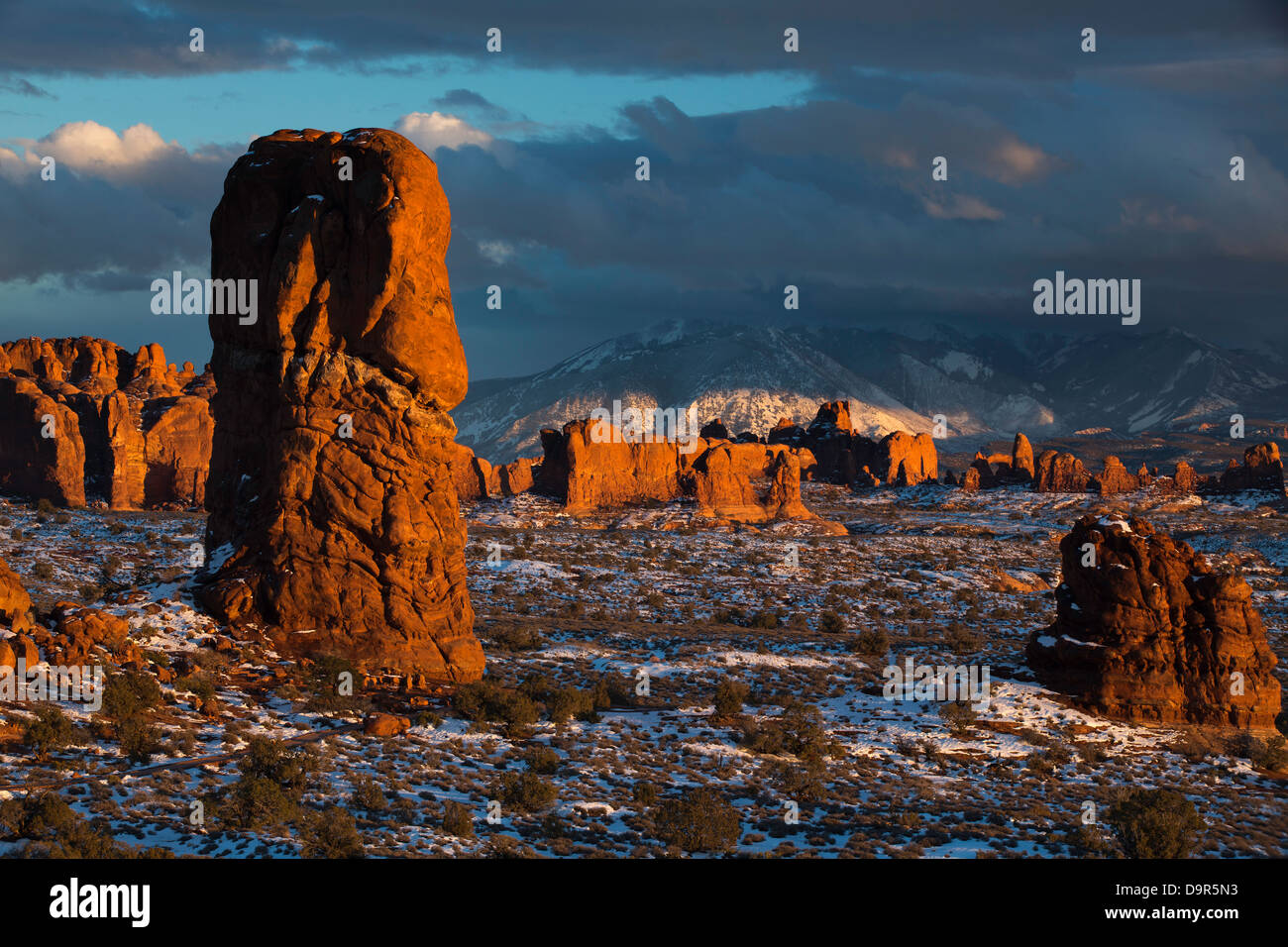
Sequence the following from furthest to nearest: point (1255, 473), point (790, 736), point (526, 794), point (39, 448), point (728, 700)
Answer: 1. point (1255, 473)
2. point (39, 448)
3. point (728, 700)
4. point (790, 736)
5. point (526, 794)

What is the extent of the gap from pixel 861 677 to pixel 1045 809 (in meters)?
12.0

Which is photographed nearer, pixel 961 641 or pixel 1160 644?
pixel 1160 644

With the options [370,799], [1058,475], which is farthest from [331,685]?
[1058,475]

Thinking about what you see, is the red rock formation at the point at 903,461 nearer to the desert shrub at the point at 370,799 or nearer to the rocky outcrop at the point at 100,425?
the rocky outcrop at the point at 100,425

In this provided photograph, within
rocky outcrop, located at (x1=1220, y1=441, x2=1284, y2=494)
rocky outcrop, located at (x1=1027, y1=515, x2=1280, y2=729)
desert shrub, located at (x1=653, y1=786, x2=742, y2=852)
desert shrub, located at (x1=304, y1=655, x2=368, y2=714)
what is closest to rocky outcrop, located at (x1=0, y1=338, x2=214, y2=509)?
desert shrub, located at (x1=304, y1=655, x2=368, y2=714)

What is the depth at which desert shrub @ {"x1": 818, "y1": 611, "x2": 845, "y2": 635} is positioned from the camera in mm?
46906

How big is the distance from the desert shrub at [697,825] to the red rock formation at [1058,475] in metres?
106

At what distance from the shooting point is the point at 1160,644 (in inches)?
1174

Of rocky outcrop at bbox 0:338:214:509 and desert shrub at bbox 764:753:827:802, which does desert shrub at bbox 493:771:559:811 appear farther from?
rocky outcrop at bbox 0:338:214:509

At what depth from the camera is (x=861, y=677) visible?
3381cm

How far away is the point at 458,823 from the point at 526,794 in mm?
2151

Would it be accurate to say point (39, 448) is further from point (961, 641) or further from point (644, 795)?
point (644, 795)
